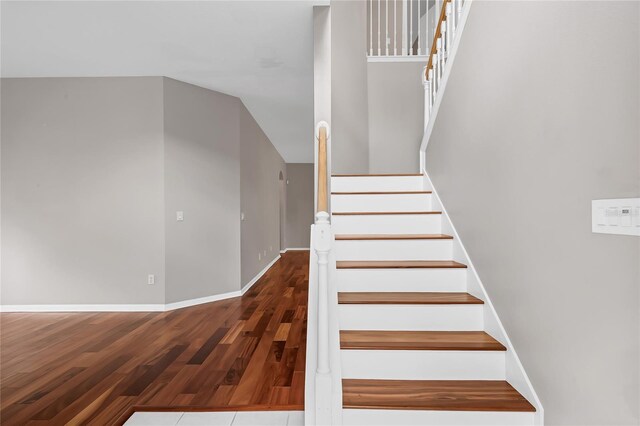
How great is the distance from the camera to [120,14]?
9.84ft

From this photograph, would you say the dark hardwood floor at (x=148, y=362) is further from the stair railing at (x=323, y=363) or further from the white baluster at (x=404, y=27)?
the white baluster at (x=404, y=27)

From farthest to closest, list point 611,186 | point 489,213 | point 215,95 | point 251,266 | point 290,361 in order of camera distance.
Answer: point 251,266 → point 215,95 → point 290,361 → point 489,213 → point 611,186

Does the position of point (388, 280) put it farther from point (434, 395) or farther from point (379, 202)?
point (379, 202)

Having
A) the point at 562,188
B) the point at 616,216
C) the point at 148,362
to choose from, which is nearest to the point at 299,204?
the point at 148,362

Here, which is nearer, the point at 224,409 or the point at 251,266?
the point at 224,409

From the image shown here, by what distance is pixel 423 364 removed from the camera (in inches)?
69.7

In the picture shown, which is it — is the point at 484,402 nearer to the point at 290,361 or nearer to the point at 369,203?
the point at 290,361

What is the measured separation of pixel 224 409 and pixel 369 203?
1934 millimetres

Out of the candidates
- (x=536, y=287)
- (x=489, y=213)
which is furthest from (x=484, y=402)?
(x=489, y=213)

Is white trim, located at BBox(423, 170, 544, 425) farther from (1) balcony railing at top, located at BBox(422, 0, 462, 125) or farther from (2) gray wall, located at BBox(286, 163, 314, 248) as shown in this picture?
(2) gray wall, located at BBox(286, 163, 314, 248)

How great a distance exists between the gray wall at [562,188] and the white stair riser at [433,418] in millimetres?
144

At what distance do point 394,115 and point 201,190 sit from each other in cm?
289

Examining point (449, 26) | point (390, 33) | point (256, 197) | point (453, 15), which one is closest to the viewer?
point (453, 15)

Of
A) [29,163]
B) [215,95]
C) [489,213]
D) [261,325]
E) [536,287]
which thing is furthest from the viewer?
[215,95]
